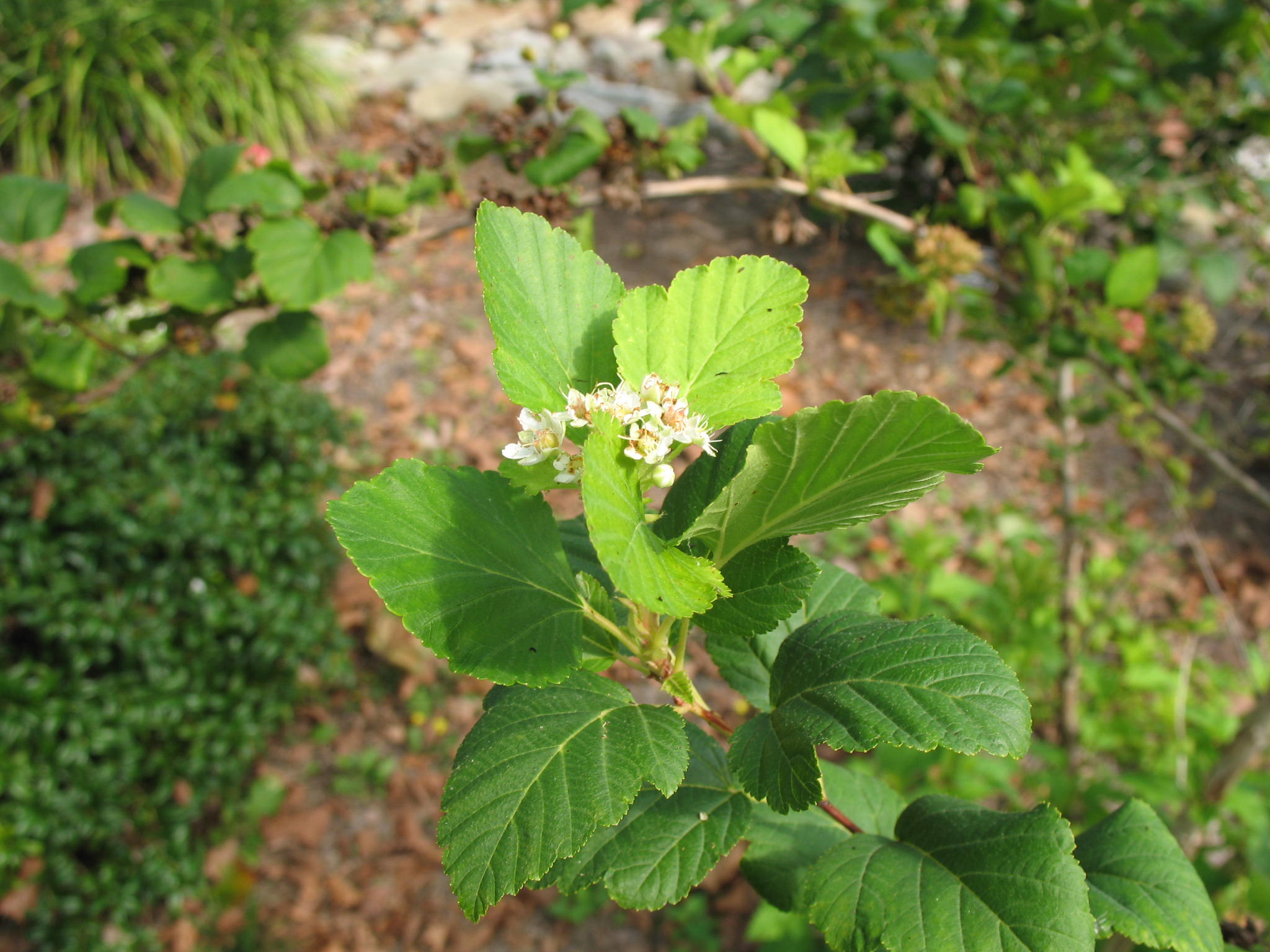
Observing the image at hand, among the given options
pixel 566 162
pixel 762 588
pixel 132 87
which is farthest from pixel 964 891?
pixel 132 87

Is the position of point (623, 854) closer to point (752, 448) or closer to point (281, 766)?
point (752, 448)

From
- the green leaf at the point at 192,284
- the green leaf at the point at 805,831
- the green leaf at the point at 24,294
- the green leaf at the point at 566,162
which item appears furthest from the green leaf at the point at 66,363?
the green leaf at the point at 805,831

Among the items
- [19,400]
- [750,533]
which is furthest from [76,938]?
[750,533]

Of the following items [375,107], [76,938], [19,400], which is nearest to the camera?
[19,400]

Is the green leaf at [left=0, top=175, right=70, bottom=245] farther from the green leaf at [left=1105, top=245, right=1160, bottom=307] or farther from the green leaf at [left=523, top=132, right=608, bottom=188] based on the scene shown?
the green leaf at [left=1105, top=245, right=1160, bottom=307]

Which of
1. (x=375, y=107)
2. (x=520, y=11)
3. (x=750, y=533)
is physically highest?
(x=750, y=533)

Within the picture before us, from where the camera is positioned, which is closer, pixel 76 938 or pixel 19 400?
pixel 19 400

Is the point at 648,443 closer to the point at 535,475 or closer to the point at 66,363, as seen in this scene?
the point at 535,475
